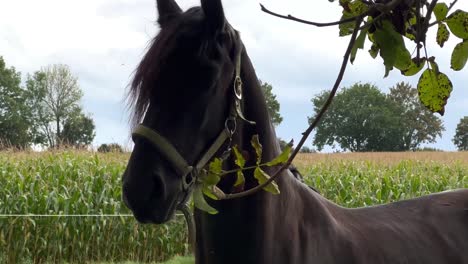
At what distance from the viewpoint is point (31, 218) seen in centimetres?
980

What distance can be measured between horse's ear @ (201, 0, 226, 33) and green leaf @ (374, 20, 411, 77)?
3.43 feet

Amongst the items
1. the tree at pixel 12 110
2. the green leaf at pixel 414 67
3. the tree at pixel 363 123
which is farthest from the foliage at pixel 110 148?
the tree at pixel 12 110

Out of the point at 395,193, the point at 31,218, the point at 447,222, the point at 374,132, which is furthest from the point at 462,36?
the point at 374,132

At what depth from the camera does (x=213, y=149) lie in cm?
213

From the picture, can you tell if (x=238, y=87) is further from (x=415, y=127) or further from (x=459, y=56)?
(x=415, y=127)

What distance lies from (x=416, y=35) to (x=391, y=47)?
5 centimetres

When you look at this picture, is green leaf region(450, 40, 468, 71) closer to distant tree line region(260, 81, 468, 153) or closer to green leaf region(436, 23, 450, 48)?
green leaf region(436, 23, 450, 48)

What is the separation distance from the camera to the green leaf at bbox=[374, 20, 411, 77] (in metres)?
1.19

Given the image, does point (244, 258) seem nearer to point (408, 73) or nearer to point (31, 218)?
point (408, 73)

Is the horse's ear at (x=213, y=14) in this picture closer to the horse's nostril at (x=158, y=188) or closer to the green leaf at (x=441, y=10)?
the horse's nostril at (x=158, y=188)

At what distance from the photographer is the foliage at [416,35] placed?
1.17m

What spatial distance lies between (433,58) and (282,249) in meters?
1.15

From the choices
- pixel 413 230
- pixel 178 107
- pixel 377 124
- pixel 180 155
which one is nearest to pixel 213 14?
pixel 178 107

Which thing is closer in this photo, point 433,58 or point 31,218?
point 433,58
